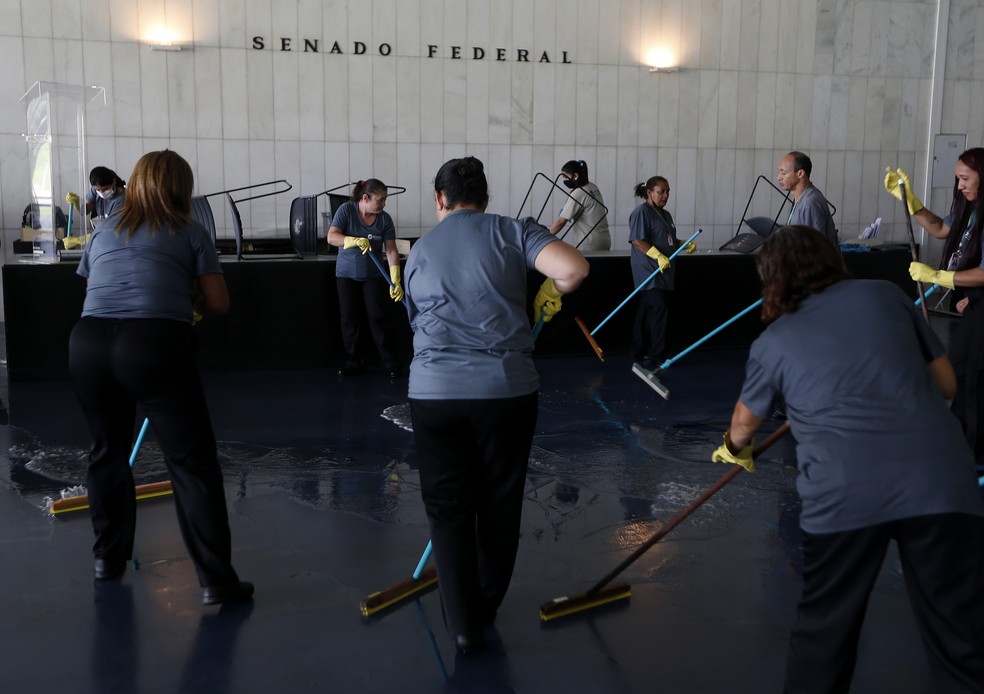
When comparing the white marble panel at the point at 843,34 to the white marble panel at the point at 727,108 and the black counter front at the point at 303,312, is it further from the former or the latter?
the black counter front at the point at 303,312

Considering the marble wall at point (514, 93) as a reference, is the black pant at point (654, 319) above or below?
below

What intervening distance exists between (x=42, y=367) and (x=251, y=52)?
14.6 ft

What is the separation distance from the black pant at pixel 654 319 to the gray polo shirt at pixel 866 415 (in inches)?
230

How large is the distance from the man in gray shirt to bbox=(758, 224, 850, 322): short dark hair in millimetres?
3574

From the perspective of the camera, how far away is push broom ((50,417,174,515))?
4.62 metres

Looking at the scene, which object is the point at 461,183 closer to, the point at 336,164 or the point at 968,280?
the point at 968,280

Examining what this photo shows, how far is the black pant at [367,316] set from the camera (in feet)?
26.0

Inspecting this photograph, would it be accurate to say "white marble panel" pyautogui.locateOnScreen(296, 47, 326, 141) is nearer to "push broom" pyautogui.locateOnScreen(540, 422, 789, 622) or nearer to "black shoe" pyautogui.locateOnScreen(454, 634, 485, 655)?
"push broom" pyautogui.locateOnScreen(540, 422, 789, 622)

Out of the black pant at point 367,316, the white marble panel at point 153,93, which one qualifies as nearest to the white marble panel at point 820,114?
the black pant at point 367,316

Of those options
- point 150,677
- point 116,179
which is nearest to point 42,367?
point 116,179

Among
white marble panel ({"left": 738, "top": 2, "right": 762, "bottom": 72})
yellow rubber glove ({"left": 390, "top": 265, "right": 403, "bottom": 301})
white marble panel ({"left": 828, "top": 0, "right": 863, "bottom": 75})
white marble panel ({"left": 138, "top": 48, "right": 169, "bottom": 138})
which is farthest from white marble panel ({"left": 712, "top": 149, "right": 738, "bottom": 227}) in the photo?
white marble panel ({"left": 138, "top": 48, "right": 169, "bottom": 138})

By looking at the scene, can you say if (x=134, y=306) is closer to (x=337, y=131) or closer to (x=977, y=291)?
(x=977, y=291)

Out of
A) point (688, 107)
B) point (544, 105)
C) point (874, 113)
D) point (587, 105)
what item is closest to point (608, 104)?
point (587, 105)

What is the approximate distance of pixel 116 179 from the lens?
792 cm
